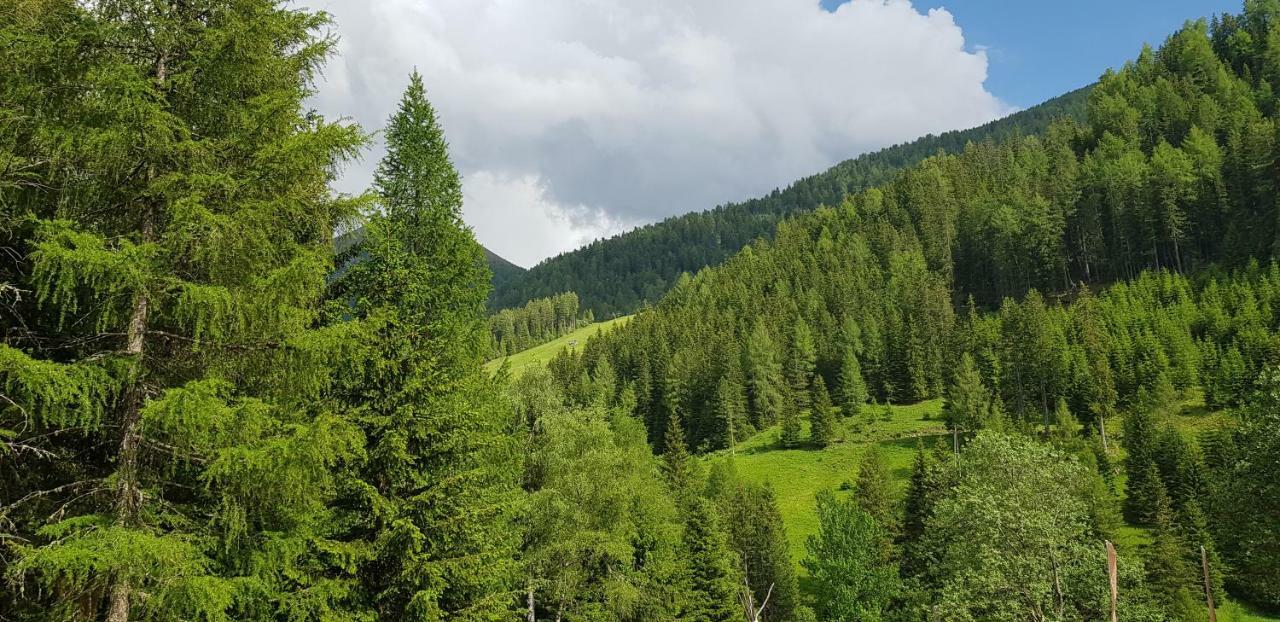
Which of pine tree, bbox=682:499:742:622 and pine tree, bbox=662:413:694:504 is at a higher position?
pine tree, bbox=662:413:694:504

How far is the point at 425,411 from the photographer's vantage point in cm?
1441

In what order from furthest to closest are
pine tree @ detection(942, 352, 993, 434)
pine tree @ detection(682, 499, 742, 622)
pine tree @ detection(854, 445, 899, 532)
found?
pine tree @ detection(942, 352, 993, 434) → pine tree @ detection(854, 445, 899, 532) → pine tree @ detection(682, 499, 742, 622)

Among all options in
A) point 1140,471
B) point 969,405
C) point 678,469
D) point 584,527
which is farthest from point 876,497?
point 584,527

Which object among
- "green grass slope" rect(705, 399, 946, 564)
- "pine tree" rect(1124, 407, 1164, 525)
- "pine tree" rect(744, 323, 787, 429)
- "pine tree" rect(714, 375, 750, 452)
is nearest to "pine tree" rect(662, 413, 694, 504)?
"green grass slope" rect(705, 399, 946, 564)

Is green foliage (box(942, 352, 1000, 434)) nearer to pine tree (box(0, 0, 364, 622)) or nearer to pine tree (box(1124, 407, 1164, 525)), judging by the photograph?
pine tree (box(1124, 407, 1164, 525))

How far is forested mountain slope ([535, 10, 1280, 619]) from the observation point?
38.4 metres

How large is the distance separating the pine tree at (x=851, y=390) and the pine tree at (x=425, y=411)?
275 feet

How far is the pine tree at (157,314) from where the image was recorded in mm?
8102

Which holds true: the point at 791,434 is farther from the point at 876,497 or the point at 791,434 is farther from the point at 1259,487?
the point at 1259,487

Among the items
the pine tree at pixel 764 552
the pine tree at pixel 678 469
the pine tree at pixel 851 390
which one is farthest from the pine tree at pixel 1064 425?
the pine tree at pixel 678 469

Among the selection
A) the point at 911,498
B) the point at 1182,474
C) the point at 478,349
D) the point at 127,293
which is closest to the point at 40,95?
the point at 127,293

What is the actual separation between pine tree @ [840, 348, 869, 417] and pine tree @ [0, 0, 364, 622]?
297 ft

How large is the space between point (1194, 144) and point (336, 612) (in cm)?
15954

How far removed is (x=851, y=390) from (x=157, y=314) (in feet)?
305
